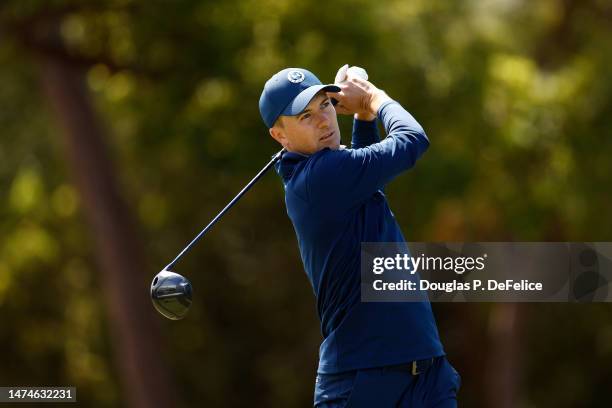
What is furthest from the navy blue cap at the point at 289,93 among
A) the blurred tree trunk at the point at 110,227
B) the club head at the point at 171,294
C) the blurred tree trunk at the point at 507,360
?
the blurred tree trunk at the point at 507,360

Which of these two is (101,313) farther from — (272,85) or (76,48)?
(272,85)

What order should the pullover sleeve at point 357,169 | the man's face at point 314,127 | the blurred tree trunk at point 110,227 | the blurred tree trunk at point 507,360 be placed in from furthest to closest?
the blurred tree trunk at point 507,360, the blurred tree trunk at point 110,227, the man's face at point 314,127, the pullover sleeve at point 357,169

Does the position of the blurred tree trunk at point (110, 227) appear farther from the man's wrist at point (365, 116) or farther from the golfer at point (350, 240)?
the golfer at point (350, 240)

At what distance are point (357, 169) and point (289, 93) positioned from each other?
349 millimetres

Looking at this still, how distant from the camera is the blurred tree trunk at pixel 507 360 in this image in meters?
15.0

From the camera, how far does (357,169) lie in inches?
140

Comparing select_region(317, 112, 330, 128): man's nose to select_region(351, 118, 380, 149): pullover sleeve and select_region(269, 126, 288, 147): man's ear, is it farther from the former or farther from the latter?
select_region(351, 118, 380, 149): pullover sleeve

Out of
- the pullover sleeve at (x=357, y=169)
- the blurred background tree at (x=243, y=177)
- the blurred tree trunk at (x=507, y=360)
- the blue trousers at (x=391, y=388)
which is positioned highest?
the blurred background tree at (x=243, y=177)

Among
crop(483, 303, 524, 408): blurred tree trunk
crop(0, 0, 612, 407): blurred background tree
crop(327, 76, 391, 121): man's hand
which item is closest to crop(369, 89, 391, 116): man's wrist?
crop(327, 76, 391, 121): man's hand

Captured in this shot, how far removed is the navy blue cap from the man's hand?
0.38 feet

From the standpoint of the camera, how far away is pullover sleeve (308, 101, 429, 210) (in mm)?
3566

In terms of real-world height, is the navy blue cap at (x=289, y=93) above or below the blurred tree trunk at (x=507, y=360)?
below

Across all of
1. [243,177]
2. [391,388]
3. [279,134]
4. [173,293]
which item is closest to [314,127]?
[279,134]

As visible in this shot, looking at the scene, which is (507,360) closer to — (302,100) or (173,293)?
(173,293)
